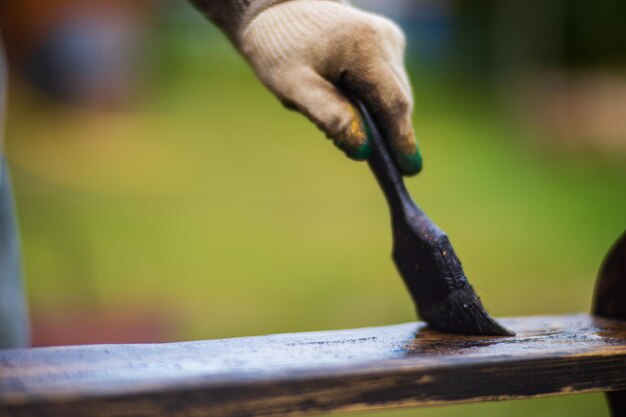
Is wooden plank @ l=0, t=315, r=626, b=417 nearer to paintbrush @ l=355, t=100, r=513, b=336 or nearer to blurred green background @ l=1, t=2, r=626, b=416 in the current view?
paintbrush @ l=355, t=100, r=513, b=336

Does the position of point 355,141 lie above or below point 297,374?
above

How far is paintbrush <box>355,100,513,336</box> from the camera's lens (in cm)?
128

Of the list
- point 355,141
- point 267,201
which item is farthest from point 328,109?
point 267,201

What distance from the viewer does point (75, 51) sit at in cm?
980

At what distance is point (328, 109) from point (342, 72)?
0.09m

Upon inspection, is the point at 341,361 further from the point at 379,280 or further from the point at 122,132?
the point at 122,132

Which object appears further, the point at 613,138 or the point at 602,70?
the point at 602,70

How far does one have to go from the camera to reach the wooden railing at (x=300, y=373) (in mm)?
956

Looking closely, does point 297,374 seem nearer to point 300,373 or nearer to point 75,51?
point 300,373

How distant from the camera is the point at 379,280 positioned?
446cm

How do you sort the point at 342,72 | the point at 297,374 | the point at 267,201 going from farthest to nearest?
the point at 267,201 < the point at 342,72 < the point at 297,374

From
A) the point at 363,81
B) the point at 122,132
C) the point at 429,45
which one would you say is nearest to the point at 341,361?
the point at 363,81

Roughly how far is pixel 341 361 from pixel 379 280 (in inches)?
134

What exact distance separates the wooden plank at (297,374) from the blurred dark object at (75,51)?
8775mm
